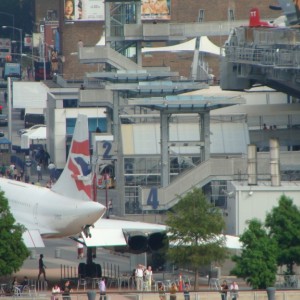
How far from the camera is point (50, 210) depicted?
76.4m

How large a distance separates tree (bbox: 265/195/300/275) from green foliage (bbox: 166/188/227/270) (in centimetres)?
184

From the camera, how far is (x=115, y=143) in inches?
3967

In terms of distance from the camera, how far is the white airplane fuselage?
73812 mm

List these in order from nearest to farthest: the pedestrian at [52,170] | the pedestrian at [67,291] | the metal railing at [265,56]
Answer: the pedestrian at [67,291], the metal railing at [265,56], the pedestrian at [52,170]

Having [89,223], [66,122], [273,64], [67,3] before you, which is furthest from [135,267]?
[67,3]

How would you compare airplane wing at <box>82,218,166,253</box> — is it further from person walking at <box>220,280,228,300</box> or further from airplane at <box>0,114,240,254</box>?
person walking at <box>220,280,228,300</box>

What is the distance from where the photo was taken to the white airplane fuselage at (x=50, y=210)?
73.8 m

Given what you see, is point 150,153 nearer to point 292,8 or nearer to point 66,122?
point 292,8

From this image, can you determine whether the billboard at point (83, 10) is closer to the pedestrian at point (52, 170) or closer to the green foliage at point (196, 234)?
the pedestrian at point (52, 170)

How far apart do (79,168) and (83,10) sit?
10728cm

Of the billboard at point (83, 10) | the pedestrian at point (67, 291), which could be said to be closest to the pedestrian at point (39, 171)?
the pedestrian at point (67, 291)

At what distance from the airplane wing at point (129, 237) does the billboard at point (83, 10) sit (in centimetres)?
10573

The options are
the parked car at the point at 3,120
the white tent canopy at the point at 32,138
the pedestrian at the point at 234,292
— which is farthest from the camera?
the parked car at the point at 3,120

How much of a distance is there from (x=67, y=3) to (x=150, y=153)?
9575 centimetres
